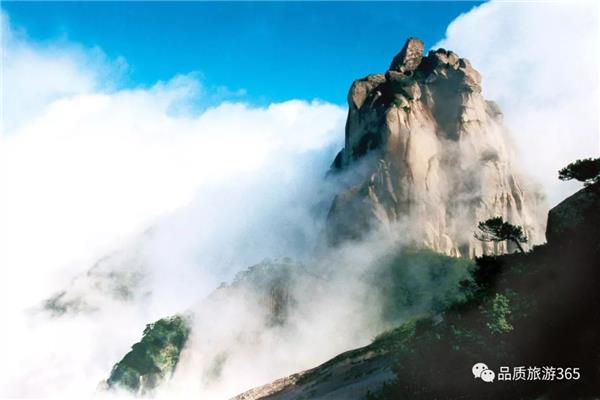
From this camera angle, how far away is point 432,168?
152375mm

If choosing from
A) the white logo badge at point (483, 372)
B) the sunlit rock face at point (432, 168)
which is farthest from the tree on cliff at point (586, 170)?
the sunlit rock face at point (432, 168)

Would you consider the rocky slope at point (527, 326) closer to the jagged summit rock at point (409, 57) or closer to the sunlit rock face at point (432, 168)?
the sunlit rock face at point (432, 168)

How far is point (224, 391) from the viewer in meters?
125

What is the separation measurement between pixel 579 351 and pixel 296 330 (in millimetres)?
105339

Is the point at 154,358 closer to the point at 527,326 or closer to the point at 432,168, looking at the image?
the point at 432,168

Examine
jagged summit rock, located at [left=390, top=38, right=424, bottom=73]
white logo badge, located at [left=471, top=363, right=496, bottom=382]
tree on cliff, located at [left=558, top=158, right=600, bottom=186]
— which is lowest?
white logo badge, located at [left=471, top=363, right=496, bottom=382]

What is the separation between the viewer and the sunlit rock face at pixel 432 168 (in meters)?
146

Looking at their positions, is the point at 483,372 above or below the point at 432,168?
below

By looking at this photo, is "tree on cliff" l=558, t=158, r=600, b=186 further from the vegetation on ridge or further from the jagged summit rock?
the jagged summit rock

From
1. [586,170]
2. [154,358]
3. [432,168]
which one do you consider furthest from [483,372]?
[154,358]

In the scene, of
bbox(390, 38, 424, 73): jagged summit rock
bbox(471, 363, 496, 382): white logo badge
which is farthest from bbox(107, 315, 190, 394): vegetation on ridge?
bbox(471, 363, 496, 382): white logo badge

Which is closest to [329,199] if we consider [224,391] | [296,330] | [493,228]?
[296,330]

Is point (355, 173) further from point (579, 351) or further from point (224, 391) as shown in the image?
point (579, 351)

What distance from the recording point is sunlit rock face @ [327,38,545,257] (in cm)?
14575
